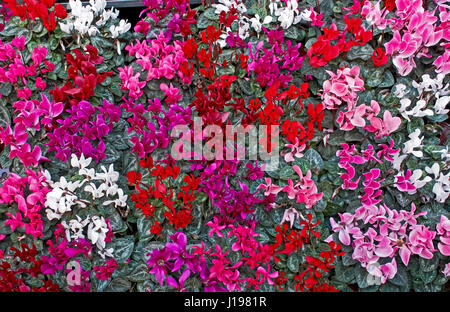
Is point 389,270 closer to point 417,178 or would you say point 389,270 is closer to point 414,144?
point 417,178

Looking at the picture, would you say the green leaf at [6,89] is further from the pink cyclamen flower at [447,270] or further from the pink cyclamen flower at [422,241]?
the pink cyclamen flower at [447,270]

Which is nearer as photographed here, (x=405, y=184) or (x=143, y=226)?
(x=405, y=184)

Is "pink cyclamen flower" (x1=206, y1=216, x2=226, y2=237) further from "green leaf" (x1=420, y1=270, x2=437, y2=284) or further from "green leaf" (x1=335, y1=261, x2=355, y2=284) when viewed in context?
"green leaf" (x1=420, y1=270, x2=437, y2=284)

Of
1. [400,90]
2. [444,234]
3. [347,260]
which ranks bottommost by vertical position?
[347,260]

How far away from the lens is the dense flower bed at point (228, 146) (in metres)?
1.23

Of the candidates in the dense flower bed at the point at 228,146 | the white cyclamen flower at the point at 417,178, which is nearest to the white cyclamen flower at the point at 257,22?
the dense flower bed at the point at 228,146

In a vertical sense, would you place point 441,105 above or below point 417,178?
above

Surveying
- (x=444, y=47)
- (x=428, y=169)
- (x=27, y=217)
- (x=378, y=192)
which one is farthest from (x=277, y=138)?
(x=27, y=217)

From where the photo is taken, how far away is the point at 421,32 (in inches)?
46.9

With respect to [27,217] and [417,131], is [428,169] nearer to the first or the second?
[417,131]

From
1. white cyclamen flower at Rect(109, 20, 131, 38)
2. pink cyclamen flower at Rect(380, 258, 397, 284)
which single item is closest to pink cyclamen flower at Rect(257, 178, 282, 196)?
pink cyclamen flower at Rect(380, 258, 397, 284)

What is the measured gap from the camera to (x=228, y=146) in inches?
50.5

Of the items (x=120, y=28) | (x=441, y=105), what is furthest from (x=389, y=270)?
(x=120, y=28)
